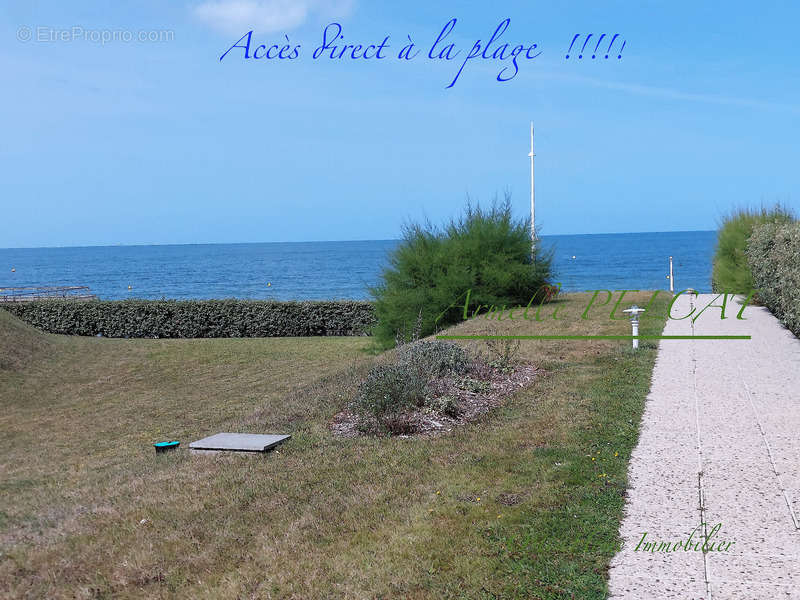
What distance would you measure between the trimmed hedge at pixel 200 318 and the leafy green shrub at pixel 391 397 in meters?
14.8

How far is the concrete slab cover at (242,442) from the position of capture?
650 cm

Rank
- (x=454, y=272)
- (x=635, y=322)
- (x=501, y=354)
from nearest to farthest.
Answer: (x=501, y=354) → (x=635, y=322) → (x=454, y=272)

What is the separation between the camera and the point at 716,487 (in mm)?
5066

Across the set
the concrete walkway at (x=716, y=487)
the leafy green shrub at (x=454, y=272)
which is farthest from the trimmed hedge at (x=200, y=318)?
the concrete walkway at (x=716, y=487)

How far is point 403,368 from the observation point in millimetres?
8023

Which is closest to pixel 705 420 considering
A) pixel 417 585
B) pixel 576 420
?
pixel 576 420

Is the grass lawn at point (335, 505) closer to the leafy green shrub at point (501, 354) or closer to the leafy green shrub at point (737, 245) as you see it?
the leafy green shrub at point (501, 354)

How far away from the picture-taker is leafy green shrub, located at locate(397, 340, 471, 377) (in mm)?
8655

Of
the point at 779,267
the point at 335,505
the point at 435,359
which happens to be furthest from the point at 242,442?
the point at 779,267

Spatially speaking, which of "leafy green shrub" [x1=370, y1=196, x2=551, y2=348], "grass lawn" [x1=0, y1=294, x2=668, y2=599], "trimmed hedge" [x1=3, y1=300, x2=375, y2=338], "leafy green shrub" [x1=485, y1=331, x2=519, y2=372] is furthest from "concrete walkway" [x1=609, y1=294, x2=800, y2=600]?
"trimmed hedge" [x1=3, y1=300, x2=375, y2=338]

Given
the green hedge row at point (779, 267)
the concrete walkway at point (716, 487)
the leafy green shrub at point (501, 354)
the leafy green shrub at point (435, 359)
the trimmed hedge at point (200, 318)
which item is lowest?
the trimmed hedge at point (200, 318)

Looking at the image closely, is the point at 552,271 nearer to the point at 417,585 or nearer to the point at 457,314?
the point at 457,314

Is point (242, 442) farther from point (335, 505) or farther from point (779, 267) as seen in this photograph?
point (779, 267)

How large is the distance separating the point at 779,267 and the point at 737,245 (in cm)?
706
